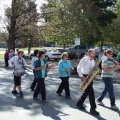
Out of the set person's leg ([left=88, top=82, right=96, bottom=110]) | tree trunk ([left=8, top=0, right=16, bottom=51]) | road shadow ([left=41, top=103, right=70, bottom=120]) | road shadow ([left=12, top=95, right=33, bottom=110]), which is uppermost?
tree trunk ([left=8, top=0, right=16, bottom=51])

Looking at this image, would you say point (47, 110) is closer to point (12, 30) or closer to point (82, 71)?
point (82, 71)

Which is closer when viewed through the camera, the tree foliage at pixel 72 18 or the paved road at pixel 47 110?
the paved road at pixel 47 110

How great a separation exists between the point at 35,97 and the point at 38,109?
150cm

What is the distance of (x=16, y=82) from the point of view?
375 inches

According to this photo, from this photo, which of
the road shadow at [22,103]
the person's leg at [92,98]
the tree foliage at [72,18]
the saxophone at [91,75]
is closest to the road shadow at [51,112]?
the road shadow at [22,103]

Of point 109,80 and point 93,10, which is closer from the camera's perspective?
point 109,80

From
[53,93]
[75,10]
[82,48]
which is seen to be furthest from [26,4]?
[53,93]

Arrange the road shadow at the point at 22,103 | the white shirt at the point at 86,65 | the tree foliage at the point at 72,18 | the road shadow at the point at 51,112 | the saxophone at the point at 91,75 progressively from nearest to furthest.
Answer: the road shadow at the point at 51,112 < the saxophone at the point at 91,75 < the white shirt at the point at 86,65 < the road shadow at the point at 22,103 < the tree foliage at the point at 72,18

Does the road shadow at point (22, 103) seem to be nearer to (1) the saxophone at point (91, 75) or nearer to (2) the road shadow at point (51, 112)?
(2) the road shadow at point (51, 112)

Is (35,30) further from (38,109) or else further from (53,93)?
(38,109)

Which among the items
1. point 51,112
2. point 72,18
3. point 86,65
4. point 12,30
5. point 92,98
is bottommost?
point 51,112

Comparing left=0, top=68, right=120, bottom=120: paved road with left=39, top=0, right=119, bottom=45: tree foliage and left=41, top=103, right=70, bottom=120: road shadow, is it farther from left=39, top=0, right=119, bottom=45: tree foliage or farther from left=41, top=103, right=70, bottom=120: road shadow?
left=39, top=0, right=119, bottom=45: tree foliage

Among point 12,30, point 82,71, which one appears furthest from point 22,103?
point 12,30

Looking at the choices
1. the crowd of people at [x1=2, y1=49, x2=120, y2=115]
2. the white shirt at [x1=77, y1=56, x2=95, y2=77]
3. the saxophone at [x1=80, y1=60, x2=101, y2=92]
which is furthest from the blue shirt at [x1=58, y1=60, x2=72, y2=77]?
the saxophone at [x1=80, y1=60, x2=101, y2=92]
